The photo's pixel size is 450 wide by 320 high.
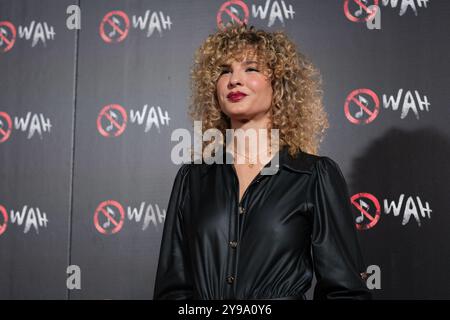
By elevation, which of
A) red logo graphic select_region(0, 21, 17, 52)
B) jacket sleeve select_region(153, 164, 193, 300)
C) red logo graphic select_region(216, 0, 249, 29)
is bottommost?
jacket sleeve select_region(153, 164, 193, 300)

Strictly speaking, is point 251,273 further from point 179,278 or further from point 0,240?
point 0,240

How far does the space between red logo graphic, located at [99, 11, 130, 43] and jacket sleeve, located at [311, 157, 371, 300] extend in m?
1.53

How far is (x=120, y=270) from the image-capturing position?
252 centimetres

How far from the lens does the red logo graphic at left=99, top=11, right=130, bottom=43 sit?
2611 mm

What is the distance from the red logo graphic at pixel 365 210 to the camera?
7.53 feet

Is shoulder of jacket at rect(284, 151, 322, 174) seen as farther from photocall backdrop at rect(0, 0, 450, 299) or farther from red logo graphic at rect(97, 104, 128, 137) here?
red logo graphic at rect(97, 104, 128, 137)

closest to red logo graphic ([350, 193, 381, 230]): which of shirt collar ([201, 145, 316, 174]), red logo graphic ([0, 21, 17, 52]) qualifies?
shirt collar ([201, 145, 316, 174])

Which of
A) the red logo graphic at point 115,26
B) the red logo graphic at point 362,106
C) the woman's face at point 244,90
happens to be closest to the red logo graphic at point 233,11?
the red logo graphic at point 115,26

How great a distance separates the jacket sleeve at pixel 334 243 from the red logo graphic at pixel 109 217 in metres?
1.33

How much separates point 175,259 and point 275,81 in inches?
21.3

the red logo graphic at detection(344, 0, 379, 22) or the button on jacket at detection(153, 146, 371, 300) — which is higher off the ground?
the red logo graphic at detection(344, 0, 379, 22)

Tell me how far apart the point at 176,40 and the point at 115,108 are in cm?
42

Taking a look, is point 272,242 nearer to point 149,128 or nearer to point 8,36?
point 149,128

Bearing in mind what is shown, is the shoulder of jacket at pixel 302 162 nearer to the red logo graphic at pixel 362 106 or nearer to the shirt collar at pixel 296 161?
the shirt collar at pixel 296 161
